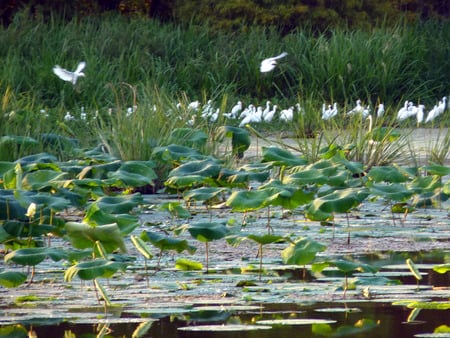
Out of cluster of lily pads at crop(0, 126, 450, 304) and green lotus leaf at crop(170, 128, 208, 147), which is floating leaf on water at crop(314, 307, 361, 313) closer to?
cluster of lily pads at crop(0, 126, 450, 304)

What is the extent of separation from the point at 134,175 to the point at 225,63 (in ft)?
29.5

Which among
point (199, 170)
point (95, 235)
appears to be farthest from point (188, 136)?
point (95, 235)

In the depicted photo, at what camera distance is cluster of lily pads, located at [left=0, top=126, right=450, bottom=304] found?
407 centimetres

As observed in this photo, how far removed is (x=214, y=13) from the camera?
18281 millimetres

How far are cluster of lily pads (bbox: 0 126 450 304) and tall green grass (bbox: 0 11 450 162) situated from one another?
590 cm

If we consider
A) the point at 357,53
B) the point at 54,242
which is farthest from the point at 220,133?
the point at 357,53

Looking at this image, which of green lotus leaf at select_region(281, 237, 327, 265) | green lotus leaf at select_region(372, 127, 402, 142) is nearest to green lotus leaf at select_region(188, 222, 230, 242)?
green lotus leaf at select_region(281, 237, 327, 265)

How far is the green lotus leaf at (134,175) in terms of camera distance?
5.75m

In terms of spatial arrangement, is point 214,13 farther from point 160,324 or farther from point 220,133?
point 160,324

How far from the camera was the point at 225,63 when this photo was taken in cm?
1473

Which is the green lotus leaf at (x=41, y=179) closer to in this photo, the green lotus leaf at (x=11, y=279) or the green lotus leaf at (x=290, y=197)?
the green lotus leaf at (x=290, y=197)

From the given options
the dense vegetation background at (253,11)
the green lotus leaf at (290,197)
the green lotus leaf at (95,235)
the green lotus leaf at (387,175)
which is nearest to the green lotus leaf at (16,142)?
the green lotus leaf at (387,175)

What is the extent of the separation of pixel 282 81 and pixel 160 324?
11575 mm

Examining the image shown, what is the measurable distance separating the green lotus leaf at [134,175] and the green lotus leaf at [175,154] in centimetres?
43
